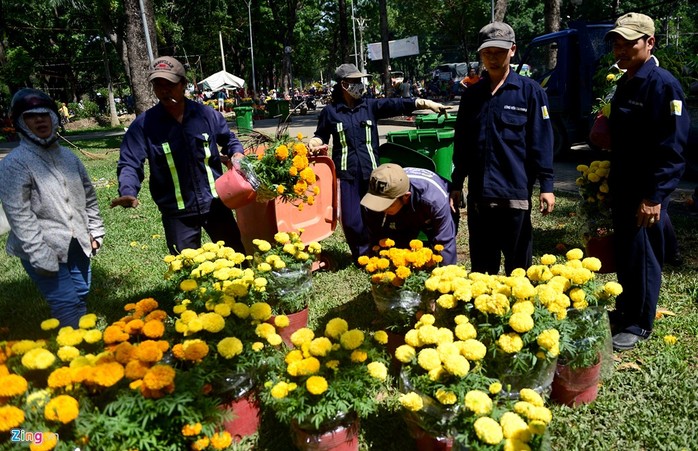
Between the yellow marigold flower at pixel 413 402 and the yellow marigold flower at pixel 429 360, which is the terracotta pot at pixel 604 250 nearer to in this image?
the yellow marigold flower at pixel 429 360

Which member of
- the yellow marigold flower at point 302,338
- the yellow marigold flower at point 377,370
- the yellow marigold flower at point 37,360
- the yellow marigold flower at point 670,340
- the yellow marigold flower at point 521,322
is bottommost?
the yellow marigold flower at point 670,340

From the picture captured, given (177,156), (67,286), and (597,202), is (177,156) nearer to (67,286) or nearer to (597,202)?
(67,286)

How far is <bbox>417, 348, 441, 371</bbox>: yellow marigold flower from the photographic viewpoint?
1.97 meters

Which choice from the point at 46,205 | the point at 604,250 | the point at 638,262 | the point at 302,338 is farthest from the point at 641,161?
the point at 46,205

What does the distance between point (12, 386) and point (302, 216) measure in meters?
3.12

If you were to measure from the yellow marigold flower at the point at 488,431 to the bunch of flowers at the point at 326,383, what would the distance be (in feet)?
1.65

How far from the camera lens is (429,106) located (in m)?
3.98

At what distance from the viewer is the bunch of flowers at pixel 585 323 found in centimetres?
239

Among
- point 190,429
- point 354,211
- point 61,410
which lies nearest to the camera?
point 61,410

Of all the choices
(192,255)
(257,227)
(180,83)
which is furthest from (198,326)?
(257,227)

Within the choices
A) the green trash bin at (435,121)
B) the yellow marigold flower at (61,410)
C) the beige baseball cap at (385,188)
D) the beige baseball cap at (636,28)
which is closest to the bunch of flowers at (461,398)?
the beige baseball cap at (385,188)

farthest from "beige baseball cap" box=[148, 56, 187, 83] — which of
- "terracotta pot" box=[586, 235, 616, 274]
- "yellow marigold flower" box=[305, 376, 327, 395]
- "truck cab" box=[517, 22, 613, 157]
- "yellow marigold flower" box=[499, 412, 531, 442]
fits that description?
"truck cab" box=[517, 22, 613, 157]

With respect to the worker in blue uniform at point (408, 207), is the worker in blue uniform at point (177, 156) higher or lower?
higher

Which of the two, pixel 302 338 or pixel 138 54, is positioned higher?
pixel 138 54
